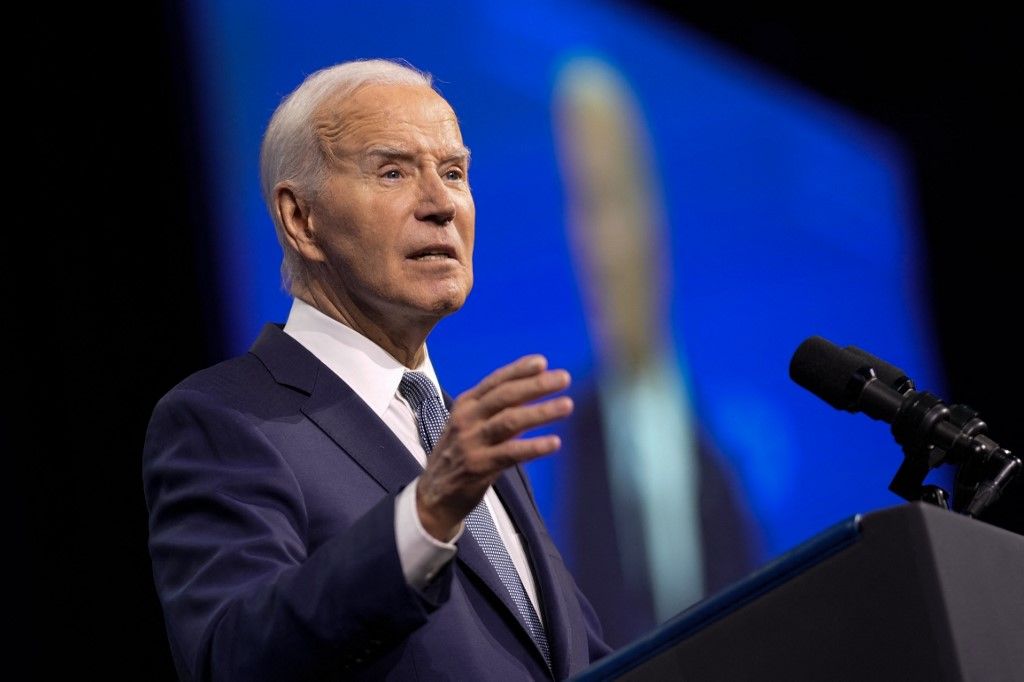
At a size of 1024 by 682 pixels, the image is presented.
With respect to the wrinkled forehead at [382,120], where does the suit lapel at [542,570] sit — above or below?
below

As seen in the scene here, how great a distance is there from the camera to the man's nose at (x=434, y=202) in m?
1.88

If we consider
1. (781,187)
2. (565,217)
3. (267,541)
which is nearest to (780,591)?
(267,541)

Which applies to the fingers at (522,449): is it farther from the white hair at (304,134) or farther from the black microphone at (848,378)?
the white hair at (304,134)

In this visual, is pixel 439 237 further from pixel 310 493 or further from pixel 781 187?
pixel 781 187

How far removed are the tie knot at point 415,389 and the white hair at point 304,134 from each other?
0.90 feet

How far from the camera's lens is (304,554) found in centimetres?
147

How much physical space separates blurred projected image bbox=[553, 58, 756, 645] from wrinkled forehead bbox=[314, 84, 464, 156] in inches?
40.4

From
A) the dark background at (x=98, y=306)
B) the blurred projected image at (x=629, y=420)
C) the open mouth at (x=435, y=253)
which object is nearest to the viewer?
the open mouth at (x=435, y=253)

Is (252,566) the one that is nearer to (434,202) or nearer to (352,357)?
(352,357)

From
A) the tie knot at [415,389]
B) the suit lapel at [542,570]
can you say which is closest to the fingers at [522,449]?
the suit lapel at [542,570]

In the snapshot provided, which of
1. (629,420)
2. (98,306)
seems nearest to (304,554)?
(98,306)

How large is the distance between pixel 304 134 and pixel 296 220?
0.13 m

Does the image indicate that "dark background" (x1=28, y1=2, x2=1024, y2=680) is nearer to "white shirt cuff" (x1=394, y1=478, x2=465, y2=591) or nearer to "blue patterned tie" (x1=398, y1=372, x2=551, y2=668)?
"blue patterned tie" (x1=398, y1=372, x2=551, y2=668)

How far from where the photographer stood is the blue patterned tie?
5.30 feet
